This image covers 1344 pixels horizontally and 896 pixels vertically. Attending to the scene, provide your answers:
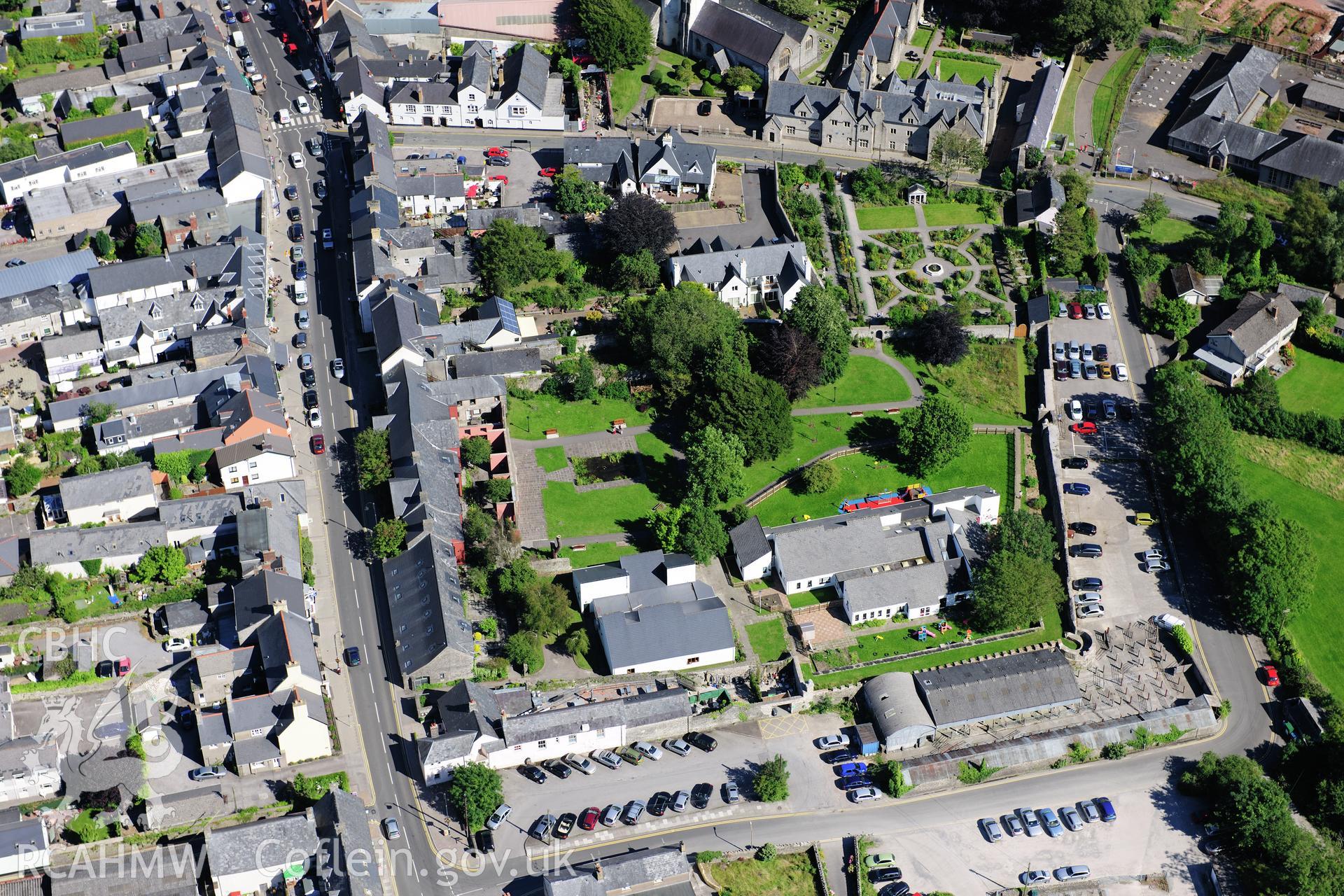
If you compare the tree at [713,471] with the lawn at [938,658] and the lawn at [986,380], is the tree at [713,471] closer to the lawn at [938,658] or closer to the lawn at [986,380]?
the lawn at [938,658]

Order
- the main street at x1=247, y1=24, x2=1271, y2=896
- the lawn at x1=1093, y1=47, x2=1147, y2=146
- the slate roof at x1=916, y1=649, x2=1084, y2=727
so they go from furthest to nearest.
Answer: the lawn at x1=1093, y1=47, x2=1147, y2=146
the slate roof at x1=916, y1=649, x2=1084, y2=727
the main street at x1=247, y1=24, x2=1271, y2=896

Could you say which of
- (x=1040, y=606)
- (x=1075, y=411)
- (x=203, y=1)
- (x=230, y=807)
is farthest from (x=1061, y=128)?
(x=230, y=807)

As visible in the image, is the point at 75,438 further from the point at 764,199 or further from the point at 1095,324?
the point at 1095,324

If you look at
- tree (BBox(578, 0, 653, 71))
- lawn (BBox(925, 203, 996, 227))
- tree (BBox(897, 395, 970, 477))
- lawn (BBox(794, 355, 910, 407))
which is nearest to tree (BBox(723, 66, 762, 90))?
tree (BBox(578, 0, 653, 71))

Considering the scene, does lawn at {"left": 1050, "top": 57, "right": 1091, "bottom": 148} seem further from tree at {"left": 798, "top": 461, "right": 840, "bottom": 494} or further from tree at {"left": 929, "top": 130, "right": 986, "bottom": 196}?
tree at {"left": 798, "top": 461, "right": 840, "bottom": 494}

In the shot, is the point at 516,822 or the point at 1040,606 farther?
the point at 1040,606

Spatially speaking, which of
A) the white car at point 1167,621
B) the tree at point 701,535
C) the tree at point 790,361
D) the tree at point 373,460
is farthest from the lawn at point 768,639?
the tree at point 373,460
